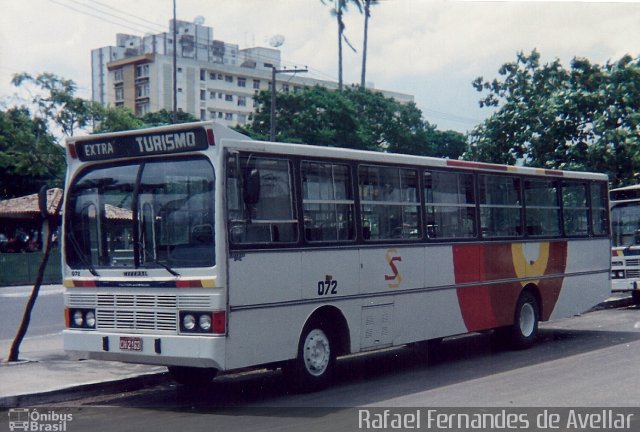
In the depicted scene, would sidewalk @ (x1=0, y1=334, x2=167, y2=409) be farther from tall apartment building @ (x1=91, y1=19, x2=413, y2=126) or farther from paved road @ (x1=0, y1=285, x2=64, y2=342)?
tall apartment building @ (x1=91, y1=19, x2=413, y2=126)

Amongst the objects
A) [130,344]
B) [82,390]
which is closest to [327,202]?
[130,344]

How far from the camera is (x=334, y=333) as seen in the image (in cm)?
1074

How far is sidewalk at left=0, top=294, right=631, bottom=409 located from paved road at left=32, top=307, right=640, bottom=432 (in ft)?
0.66

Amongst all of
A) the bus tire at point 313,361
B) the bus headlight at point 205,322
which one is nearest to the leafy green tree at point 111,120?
the bus tire at point 313,361

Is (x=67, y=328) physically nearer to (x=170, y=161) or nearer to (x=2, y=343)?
(x=170, y=161)

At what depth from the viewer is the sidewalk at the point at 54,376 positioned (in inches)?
387

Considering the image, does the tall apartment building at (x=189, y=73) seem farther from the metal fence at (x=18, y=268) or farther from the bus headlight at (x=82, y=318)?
the bus headlight at (x=82, y=318)

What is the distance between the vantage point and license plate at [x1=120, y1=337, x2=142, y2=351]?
9.38 metres

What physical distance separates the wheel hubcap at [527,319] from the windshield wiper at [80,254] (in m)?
7.28

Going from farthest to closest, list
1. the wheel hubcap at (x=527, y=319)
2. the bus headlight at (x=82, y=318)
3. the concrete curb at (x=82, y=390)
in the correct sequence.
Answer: the wheel hubcap at (x=527, y=319) → the bus headlight at (x=82, y=318) → the concrete curb at (x=82, y=390)

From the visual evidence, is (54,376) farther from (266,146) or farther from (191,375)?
(266,146)

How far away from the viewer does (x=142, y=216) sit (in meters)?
9.73

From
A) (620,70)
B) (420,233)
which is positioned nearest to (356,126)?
(620,70)

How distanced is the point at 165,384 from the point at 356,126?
136ft
